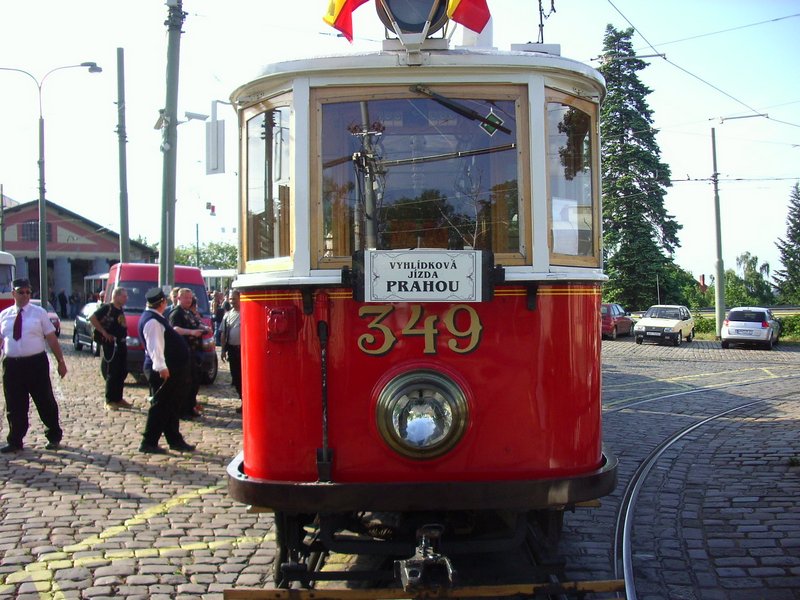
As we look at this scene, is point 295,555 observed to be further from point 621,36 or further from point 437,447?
point 621,36

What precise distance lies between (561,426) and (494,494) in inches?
19.5

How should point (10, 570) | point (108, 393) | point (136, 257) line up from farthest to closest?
point (136, 257)
point (108, 393)
point (10, 570)

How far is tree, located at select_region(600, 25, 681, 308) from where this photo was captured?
38031mm

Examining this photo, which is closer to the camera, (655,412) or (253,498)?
(253,498)

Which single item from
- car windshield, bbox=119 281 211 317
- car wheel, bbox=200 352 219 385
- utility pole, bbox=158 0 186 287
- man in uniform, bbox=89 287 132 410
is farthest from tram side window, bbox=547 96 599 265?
car windshield, bbox=119 281 211 317

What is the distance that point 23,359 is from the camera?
8273 mm

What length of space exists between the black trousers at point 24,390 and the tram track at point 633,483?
5611 mm

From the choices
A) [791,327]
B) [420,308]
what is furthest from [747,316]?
[420,308]

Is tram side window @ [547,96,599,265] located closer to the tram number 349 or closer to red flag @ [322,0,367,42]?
the tram number 349

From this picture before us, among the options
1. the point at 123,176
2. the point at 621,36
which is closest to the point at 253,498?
the point at 123,176

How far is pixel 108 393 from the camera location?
1136 centimetres

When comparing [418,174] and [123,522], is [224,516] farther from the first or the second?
[418,174]

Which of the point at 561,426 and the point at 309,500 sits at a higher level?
the point at 561,426

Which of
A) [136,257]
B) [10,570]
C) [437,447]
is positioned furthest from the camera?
[136,257]
